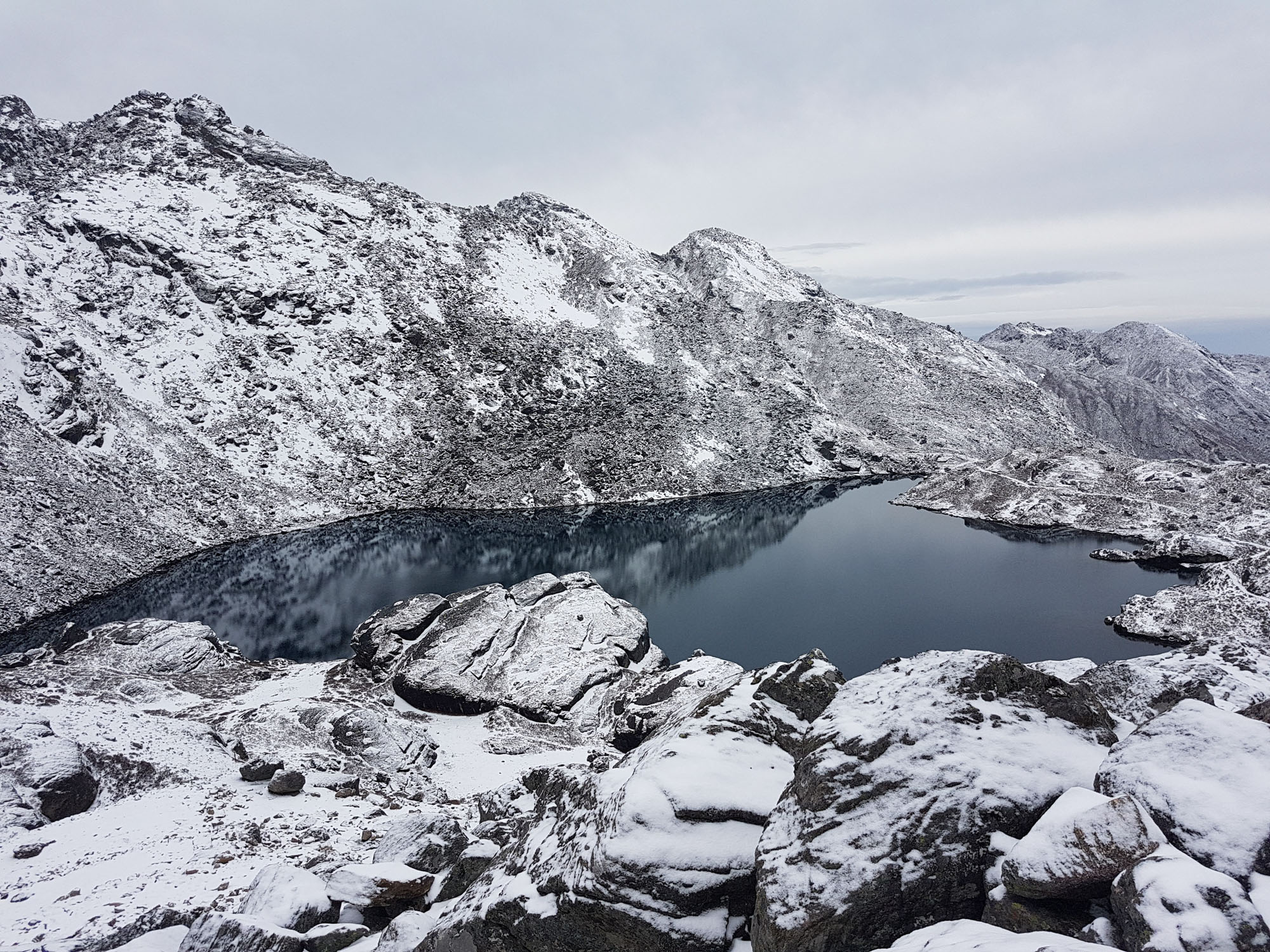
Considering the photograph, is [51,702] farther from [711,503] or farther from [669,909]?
[711,503]

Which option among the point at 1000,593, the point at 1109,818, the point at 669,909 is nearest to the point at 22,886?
the point at 669,909

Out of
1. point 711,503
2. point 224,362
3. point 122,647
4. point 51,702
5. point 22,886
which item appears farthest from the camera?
point 711,503

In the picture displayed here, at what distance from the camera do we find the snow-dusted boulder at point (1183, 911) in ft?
19.5

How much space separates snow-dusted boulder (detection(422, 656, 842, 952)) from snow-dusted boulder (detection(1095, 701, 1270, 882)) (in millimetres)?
5287

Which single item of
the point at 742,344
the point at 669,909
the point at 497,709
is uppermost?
the point at 742,344

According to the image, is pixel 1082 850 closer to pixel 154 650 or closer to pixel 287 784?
pixel 287 784

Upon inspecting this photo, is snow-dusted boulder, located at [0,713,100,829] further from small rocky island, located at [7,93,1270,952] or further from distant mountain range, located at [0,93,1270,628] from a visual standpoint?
distant mountain range, located at [0,93,1270,628]

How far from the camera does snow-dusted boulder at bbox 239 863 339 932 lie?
41.8 ft

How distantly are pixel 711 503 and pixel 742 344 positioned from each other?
4532cm

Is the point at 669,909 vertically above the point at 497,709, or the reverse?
the point at 669,909

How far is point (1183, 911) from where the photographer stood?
6.18m

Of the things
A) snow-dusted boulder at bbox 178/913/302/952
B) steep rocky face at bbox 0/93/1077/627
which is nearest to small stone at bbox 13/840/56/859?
snow-dusted boulder at bbox 178/913/302/952

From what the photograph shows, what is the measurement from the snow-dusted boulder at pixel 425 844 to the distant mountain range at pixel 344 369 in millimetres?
53427

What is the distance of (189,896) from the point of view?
14.5 m
